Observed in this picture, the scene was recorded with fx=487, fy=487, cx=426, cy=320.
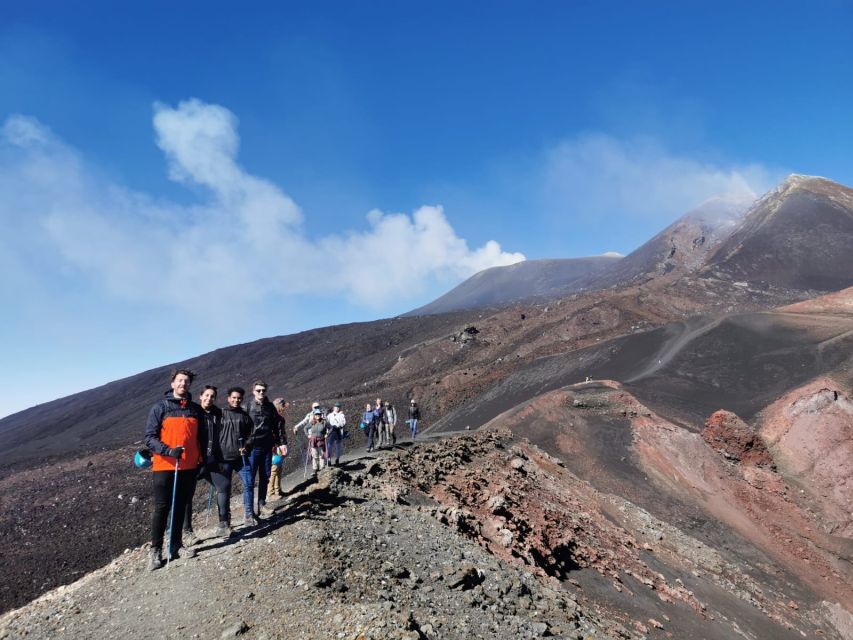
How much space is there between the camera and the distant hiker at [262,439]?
7011 mm

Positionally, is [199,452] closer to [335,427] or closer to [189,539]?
[189,539]

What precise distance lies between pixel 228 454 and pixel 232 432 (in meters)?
0.28

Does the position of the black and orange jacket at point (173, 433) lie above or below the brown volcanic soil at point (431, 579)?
above

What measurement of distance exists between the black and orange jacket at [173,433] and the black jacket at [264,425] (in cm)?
136

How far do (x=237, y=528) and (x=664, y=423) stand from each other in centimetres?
1785

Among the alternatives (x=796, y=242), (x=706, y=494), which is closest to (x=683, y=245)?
(x=796, y=242)

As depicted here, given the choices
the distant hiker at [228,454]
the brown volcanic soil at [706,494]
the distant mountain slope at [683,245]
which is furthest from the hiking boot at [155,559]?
the distant mountain slope at [683,245]

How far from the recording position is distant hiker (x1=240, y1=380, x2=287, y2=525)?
7011 millimetres

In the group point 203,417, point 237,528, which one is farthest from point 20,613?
point 203,417

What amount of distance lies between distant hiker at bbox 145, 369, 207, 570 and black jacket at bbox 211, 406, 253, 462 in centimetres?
72

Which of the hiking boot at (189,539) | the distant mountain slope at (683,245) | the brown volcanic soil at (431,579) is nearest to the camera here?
the brown volcanic soil at (431,579)

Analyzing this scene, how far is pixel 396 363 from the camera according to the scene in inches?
Answer: 2058

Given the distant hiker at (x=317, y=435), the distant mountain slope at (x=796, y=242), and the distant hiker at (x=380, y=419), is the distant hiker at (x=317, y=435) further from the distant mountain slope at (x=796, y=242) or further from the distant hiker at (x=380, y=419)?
the distant mountain slope at (x=796, y=242)

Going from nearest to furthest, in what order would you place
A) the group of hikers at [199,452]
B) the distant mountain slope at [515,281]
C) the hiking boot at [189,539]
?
1. the group of hikers at [199,452]
2. the hiking boot at [189,539]
3. the distant mountain slope at [515,281]
